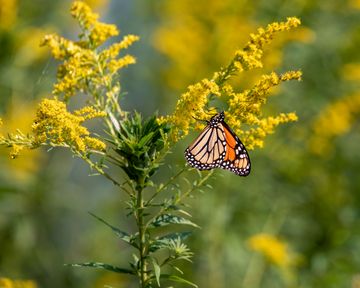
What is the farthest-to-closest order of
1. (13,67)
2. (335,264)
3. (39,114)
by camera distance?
(13,67) → (335,264) → (39,114)

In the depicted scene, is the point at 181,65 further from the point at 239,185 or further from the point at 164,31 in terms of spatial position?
the point at 239,185

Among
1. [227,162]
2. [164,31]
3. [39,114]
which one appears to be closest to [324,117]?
[164,31]

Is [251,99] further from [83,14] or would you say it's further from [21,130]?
[21,130]

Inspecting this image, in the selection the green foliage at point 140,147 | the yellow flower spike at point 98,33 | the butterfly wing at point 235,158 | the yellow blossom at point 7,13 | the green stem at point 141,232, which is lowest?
the green stem at point 141,232

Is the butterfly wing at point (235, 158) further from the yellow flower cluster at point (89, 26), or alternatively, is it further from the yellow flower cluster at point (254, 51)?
the yellow flower cluster at point (89, 26)

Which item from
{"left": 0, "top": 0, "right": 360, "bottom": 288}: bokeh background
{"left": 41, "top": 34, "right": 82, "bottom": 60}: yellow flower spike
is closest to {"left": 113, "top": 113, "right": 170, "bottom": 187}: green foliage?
{"left": 41, "top": 34, "right": 82, "bottom": 60}: yellow flower spike

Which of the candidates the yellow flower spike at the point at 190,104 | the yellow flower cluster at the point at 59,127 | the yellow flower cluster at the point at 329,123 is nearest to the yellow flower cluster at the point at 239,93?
the yellow flower spike at the point at 190,104

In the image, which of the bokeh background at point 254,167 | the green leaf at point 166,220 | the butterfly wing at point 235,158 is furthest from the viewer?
the bokeh background at point 254,167
